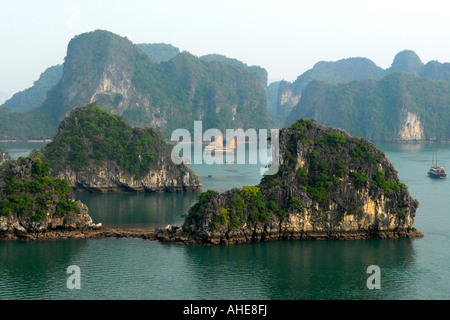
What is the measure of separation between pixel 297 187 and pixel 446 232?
15.7m

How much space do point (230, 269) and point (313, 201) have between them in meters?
11.9

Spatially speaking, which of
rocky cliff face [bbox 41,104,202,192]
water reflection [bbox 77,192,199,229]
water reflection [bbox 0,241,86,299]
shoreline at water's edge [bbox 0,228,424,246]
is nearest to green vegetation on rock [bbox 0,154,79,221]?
shoreline at water's edge [bbox 0,228,424,246]

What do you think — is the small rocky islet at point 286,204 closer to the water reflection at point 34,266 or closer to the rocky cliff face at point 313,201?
the rocky cliff face at point 313,201

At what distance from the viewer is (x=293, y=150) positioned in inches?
2297

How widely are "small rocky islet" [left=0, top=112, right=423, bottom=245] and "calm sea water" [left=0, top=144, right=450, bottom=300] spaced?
1.36 meters

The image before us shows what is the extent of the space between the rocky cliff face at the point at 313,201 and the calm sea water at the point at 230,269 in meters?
1.29

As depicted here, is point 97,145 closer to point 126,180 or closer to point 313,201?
point 126,180

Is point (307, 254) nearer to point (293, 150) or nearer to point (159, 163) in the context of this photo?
point (293, 150)

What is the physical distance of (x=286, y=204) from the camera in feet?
181

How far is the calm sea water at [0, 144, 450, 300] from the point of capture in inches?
1676

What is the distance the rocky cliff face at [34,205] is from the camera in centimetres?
5425

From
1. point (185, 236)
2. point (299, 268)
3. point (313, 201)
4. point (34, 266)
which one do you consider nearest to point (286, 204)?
point (313, 201)
